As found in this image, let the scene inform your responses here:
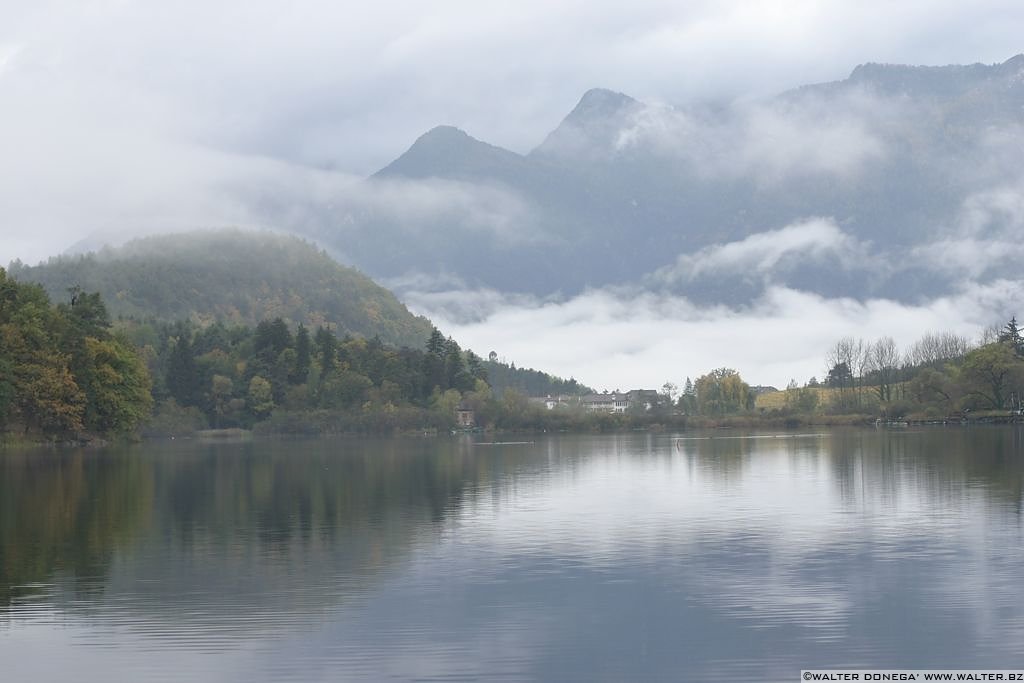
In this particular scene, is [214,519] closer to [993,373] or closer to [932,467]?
[932,467]

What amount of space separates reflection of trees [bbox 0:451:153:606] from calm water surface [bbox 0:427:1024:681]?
0.18 meters

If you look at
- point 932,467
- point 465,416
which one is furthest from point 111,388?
point 465,416

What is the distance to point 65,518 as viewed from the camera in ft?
145

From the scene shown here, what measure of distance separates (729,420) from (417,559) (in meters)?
161

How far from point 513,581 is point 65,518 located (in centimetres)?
2172

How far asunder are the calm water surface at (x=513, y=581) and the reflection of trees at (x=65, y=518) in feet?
0.60

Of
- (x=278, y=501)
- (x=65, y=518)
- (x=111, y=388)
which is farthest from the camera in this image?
(x=111, y=388)

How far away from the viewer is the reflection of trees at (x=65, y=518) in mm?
31578

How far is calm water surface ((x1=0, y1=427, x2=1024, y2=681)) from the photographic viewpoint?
2172 cm

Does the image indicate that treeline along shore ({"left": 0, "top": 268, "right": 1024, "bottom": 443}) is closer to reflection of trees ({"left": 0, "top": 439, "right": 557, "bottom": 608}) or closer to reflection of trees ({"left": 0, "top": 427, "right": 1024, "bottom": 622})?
reflection of trees ({"left": 0, "top": 427, "right": 1024, "bottom": 622})

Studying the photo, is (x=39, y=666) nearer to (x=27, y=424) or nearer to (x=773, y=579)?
(x=773, y=579)

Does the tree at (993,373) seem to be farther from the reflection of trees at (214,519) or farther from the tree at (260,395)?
the reflection of trees at (214,519)

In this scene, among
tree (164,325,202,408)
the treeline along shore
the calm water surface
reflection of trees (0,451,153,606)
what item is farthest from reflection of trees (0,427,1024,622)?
tree (164,325,202,408)

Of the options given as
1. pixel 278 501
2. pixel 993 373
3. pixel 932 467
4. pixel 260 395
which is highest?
pixel 993 373
